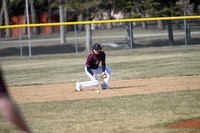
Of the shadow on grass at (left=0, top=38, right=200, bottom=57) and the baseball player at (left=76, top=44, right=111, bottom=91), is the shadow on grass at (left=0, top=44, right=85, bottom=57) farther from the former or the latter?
the baseball player at (left=76, top=44, right=111, bottom=91)

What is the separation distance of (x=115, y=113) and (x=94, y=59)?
9.89ft

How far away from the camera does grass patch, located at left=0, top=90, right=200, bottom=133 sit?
4.98 meters

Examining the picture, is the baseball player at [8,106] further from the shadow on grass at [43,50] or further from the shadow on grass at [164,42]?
the shadow on grass at [43,50]

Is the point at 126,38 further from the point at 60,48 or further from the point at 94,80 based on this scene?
the point at 94,80

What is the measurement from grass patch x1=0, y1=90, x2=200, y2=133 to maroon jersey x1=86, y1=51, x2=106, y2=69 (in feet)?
4.66

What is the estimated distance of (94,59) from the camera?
880cm

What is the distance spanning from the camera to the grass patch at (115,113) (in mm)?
4982

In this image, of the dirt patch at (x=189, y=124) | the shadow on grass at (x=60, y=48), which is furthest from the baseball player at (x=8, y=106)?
the shadow on grass at (x=60, y=48)

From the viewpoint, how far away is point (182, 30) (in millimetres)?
22281

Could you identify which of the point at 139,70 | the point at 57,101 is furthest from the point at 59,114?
the point at 139,70

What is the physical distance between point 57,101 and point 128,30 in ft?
52.5

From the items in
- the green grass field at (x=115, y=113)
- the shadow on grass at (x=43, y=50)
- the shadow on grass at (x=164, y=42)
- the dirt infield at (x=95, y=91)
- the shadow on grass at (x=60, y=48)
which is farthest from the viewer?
the shadow on grass at (x=43, y=50)

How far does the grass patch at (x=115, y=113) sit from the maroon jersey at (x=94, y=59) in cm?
142

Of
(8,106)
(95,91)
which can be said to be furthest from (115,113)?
(8,106)
